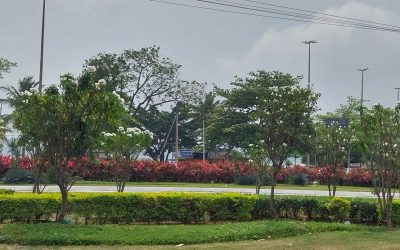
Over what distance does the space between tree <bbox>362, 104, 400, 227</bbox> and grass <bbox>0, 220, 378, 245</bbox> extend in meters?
2.74

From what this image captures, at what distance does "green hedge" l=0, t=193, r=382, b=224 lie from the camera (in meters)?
13.7

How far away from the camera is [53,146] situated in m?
13.7

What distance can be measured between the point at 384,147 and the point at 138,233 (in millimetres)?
7255

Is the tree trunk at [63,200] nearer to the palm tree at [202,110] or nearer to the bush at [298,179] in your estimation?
the bush at [298,179]

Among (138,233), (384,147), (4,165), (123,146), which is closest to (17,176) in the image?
(4,165)

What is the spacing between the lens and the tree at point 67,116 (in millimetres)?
13375

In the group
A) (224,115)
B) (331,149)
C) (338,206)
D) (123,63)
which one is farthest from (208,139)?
(338,206)

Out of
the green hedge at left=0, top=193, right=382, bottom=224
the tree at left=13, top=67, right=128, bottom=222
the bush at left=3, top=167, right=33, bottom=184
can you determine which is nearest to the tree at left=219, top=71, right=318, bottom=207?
the green hedge at left=0, top=193, right=382, bottom=224

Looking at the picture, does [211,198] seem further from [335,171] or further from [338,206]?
[335,171]

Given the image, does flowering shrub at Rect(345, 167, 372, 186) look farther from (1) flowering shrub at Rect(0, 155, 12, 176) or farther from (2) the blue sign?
(1) flowering shrub at Rect(0, 155, 12, 176)

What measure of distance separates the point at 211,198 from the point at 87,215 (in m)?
3.17

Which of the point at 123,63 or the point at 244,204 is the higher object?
the point at 123,63

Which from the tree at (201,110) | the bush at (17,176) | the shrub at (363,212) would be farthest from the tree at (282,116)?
the tree at (201,110)

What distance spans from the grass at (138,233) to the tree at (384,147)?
2745mm
